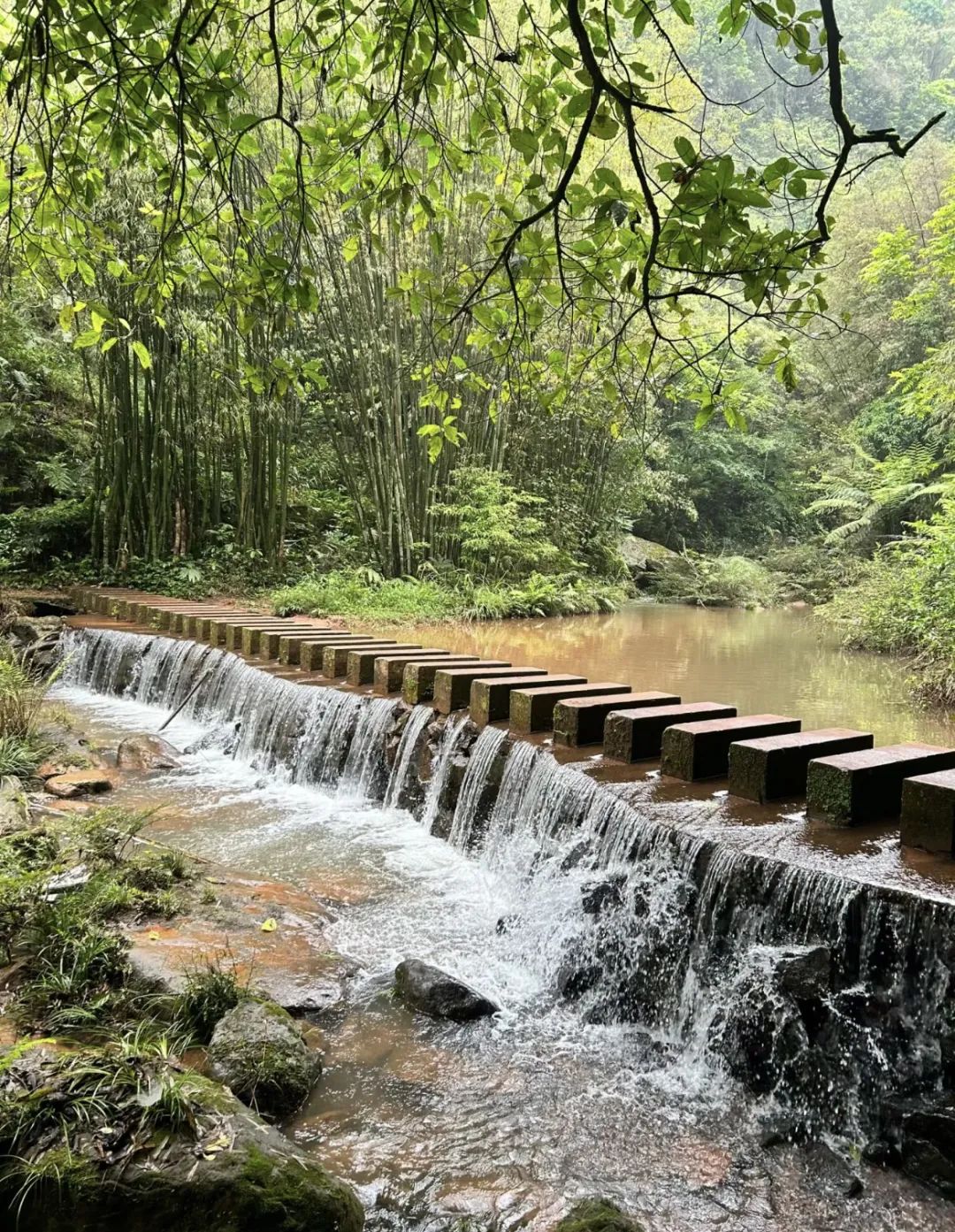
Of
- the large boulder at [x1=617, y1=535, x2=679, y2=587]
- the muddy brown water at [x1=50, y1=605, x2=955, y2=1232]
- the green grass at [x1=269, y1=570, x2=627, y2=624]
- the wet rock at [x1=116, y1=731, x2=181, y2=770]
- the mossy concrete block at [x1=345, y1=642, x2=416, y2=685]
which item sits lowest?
the muddy brown water at [x1=50, y1=605, x2=955, y2=1232]

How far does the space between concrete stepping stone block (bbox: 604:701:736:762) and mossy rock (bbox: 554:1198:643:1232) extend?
230 cm

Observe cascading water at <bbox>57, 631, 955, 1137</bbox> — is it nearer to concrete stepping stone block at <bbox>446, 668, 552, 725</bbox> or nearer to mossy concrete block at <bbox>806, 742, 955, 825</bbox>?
concrete stepping stone block at <bbox>446, 668, 552, 725</bbox>

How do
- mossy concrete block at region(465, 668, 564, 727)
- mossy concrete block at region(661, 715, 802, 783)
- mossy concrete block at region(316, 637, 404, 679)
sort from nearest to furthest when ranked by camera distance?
1. mossy concrete block at region(661, 715, 802, 783)
2. mossy concrete block at region(465, 668, 564, 727)
3. mossy concrete block at region(316, 637, 404, 679)

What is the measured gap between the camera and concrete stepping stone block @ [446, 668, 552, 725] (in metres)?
5.16

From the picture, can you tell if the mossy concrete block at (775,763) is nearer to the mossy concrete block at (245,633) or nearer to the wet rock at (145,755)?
the wet rock at (145,755)

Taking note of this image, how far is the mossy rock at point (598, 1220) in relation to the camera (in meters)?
2.07

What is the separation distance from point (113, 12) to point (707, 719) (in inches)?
152

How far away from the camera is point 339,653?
689cm

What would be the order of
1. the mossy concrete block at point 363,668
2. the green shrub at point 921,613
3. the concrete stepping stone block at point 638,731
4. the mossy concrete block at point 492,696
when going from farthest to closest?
the green shrub at point 921,613 → the mossy concrete block at point 363,668 → the mossy concrete block at point 492,696 → the concrete stepping stone block at point 638,731

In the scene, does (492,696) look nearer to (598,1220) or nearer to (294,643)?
(294,643)

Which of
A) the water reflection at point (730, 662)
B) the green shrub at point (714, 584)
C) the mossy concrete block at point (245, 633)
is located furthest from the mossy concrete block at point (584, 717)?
the green shrub at point (714, 584)

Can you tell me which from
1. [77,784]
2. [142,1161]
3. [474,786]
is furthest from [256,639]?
[142,1161]

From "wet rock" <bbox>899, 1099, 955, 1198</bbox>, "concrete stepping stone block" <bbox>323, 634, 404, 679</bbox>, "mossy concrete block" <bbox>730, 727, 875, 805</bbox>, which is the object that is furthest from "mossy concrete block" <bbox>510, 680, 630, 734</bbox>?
"wet rock" <bbox>899, 1099, 955, 1198</bbox>

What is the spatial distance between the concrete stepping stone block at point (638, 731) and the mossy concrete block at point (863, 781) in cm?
98
